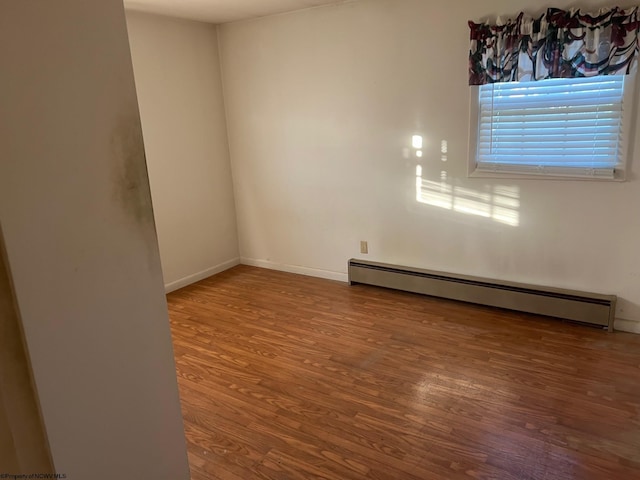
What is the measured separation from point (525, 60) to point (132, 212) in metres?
2.77

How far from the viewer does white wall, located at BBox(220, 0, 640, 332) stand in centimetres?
309

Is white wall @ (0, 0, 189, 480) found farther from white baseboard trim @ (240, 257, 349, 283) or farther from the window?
white baseboard trim @ (240, 257, 349, 283)

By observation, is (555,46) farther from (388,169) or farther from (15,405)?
(15,405)

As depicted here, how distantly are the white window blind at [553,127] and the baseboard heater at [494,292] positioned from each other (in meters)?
0.83

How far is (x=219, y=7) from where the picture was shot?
3.57m

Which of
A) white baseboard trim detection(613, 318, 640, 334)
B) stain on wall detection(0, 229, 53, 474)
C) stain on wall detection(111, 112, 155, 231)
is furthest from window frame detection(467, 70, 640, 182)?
stain on wall detection(0, 229, 53, 474)

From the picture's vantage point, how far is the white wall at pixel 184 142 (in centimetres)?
376

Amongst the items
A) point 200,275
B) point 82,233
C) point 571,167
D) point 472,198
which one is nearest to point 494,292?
point 472,198

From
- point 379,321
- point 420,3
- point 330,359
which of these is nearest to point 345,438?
point 330,359

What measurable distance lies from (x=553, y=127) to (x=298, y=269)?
98.5 inches

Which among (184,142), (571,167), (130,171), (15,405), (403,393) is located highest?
(184,142)

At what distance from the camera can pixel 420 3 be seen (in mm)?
3289

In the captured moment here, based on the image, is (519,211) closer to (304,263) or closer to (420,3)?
(420,3)

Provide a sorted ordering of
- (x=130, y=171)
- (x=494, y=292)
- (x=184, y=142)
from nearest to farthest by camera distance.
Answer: (x=130, y=171) → (x=494, y=292) → (x=184, y=142)
